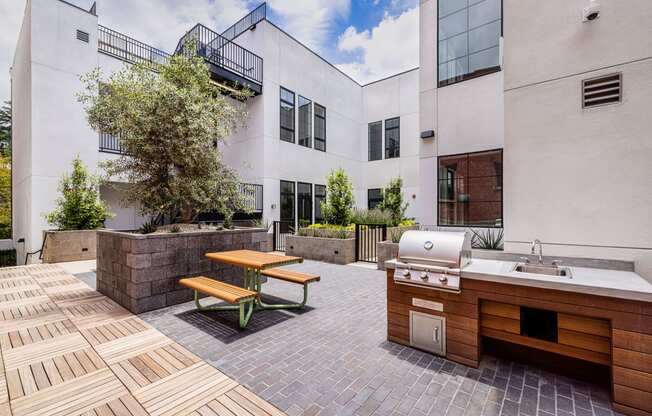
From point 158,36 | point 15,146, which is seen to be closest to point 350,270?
point 158,36

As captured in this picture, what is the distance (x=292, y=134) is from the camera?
12.2 metres

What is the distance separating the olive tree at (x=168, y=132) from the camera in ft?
14.9

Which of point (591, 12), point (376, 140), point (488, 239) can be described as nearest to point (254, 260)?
point (591, 12)

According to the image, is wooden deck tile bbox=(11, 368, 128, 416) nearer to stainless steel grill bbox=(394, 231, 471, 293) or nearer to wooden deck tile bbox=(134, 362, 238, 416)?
wooden deck tile bbox=(134, 362, 238, 416)

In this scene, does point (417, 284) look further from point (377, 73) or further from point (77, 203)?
point (377, 73)

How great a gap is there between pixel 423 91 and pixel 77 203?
10309 mm

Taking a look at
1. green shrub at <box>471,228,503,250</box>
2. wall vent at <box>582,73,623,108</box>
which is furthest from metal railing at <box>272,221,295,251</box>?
wall vent at <box>582,73,623,108</box>

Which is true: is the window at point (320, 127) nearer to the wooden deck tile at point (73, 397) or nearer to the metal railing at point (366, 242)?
the metal railing at point (366, 242)

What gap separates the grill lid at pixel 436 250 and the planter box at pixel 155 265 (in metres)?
3.26

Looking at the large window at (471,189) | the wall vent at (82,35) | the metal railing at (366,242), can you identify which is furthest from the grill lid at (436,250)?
the wall vent at (82,35)

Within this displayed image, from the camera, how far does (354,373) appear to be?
2.47m

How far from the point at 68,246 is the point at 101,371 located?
7.53 m

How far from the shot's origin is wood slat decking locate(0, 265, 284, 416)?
2047 mm

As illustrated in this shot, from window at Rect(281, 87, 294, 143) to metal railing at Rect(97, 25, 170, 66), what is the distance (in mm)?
4502
